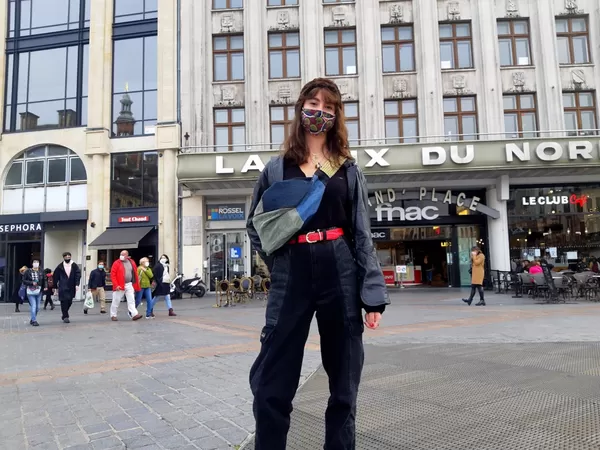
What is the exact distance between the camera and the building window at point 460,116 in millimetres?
20156

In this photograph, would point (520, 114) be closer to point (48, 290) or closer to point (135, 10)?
point (135, 10)

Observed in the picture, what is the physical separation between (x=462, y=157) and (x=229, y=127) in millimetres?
10403

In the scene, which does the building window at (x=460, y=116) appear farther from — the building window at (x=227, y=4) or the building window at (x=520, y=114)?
the building window at (x=227, y=4)

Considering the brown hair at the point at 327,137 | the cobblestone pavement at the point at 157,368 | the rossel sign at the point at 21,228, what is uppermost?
the rossel sign at the point at 21,228

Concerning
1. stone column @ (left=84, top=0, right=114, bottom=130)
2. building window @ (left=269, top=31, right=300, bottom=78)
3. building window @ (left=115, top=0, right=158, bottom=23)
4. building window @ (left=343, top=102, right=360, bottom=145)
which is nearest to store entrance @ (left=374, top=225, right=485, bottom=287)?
building window @ (left=343, top=102, right=360, bottom=145)

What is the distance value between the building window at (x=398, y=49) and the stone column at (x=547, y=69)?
5.51 metres

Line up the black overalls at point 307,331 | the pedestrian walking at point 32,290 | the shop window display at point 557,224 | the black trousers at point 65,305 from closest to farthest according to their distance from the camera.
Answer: the black overalls at point 307,331, the pedestrian walking at point 32,290, the black trousers at point 65,305, the shop window display at point 557,224

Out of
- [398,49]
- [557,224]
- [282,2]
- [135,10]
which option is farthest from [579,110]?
[135,10]

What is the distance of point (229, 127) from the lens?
2084 centimetres

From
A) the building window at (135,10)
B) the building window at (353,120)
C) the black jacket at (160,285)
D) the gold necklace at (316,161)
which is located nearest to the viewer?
the gold necklace at (316,161)

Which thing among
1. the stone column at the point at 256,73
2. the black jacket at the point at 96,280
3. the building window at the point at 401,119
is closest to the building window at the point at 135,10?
the stone column at the point at 256,73

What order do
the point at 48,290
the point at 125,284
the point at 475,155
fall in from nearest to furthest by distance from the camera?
1. the point at 125,284
2. the point at 48,290
3. the point at 475,155

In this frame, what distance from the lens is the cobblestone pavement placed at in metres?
3.38

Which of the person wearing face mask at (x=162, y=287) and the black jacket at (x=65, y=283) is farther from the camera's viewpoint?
the person wearing face mask at (x=162, y=287)
